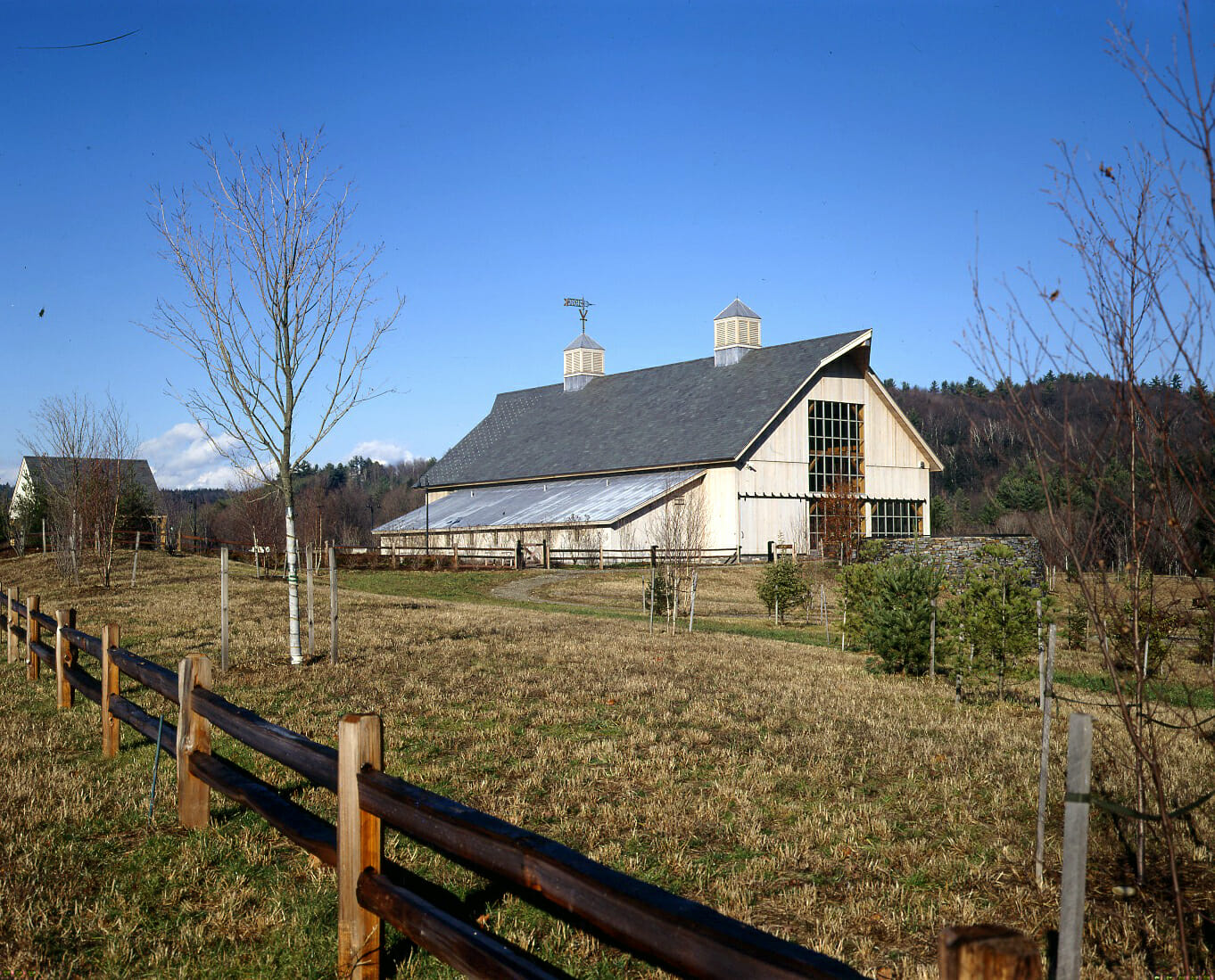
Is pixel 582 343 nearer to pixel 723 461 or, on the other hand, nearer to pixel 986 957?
pixel 723 461

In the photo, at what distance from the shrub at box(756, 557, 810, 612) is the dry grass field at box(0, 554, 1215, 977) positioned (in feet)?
41.3

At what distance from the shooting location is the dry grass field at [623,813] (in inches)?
202

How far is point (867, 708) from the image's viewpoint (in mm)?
12008

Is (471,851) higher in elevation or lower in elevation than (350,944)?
higher

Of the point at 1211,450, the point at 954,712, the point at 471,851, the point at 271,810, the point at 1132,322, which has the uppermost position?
the point at 1132,322

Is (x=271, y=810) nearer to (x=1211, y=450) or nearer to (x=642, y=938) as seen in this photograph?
(x=642, y=938)

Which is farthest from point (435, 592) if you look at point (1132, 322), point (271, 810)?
point (1132, 322)

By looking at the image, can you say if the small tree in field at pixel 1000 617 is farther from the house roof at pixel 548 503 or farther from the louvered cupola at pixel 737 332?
the louvered cupola at pixel 737 332

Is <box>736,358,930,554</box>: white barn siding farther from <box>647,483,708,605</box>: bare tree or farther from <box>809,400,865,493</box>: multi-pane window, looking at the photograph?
<box>647,483,708,605</box>: bare tree

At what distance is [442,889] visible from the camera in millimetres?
5758

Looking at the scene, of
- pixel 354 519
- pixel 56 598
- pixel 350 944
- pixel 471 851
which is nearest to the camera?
pixel 471 851

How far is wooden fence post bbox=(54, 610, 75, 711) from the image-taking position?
10702 millimetres

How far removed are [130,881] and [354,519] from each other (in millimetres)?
117969

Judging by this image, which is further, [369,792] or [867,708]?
[867,708]
